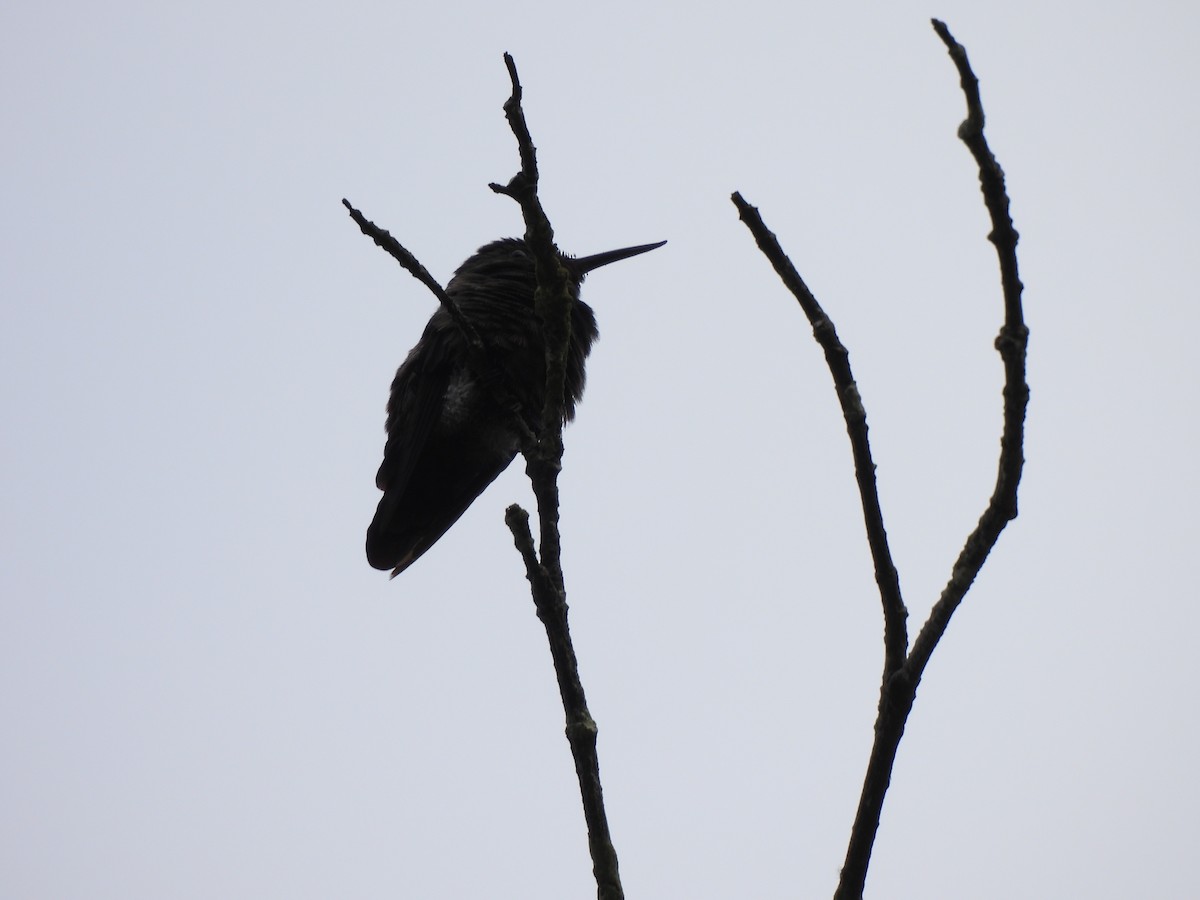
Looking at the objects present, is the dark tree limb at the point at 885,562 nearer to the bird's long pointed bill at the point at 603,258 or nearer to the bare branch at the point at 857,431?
the bare branch at the point at 857,431

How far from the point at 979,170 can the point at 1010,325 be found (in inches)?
6.4

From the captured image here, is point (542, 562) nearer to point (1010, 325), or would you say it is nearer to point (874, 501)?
point (874, 501)

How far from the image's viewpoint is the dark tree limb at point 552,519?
5.29 ft

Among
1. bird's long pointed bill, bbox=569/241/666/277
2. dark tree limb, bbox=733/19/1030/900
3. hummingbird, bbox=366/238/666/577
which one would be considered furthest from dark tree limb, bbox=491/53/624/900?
bird's long pointed bill, bbox=569/241/666/277

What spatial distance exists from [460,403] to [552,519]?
255 centimetres

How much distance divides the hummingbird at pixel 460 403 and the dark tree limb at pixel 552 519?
81.3 inches

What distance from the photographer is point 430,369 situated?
4531 millimetres

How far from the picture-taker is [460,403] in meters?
4.46

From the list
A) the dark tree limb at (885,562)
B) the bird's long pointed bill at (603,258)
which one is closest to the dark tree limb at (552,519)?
the dark tree limb at (885,562)

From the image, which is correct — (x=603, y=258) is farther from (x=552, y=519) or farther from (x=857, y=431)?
(x=857, y=431)

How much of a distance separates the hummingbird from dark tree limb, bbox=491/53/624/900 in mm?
2066

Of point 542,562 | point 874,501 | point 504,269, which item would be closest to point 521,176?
point 542,562

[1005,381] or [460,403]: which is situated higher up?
[460,403]

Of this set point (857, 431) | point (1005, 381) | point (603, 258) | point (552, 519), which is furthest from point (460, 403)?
point (1005, 381)
